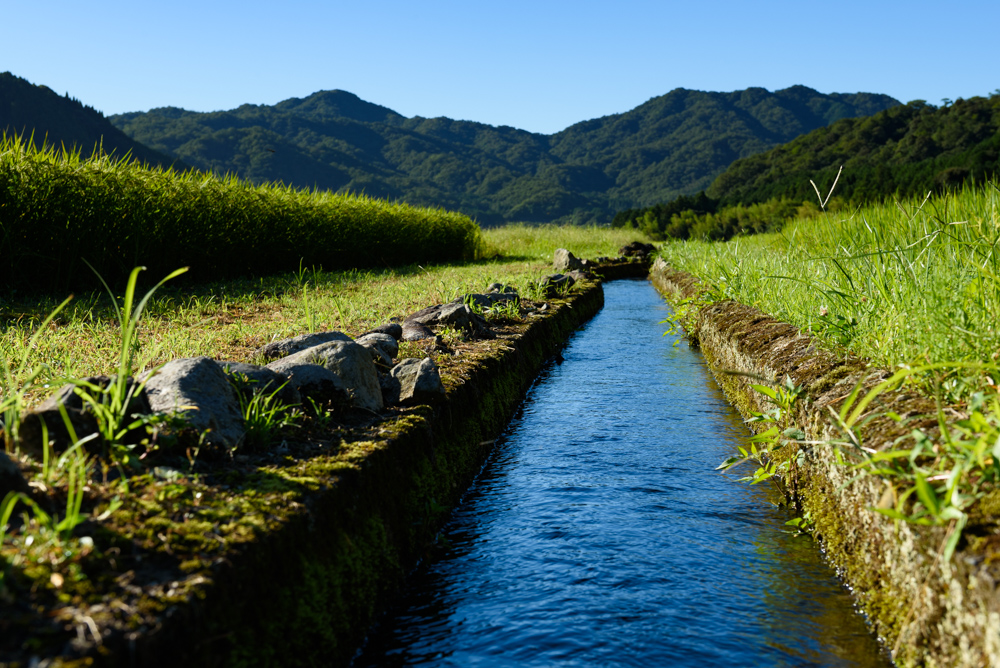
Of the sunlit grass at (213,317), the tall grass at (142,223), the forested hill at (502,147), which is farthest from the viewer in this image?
the forested hill at (502,147)

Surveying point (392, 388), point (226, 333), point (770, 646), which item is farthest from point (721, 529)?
point (226, 333)

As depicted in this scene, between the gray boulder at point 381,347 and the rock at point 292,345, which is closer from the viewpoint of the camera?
the rock at point 292,345

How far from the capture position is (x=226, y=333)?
4.73m

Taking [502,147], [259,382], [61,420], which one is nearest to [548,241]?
[259,382]

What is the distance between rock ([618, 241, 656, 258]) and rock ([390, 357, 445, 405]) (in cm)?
1789

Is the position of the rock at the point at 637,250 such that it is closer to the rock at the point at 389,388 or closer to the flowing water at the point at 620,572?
the flowing water at the point at 620,572

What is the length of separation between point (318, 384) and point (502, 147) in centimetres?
16483

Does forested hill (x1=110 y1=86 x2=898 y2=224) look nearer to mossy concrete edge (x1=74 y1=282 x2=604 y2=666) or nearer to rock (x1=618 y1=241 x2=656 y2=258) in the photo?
rock (x1=618 y1=241 x2=656 y2=258)

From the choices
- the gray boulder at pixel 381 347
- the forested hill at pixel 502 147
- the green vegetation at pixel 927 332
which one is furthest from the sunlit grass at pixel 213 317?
the forested hill at pixel 502 147

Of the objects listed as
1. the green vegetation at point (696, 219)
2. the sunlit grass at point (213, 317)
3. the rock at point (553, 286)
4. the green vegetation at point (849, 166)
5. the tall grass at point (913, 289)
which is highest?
the green vegetation at point (849, 166)

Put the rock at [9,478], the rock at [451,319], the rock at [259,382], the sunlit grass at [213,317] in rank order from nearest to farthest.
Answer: the rock at [9,478] → the rock at [259,382] → the sunlit grass at [213,317] → the rock at [451,319]

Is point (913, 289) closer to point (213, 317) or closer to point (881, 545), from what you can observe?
point (881, 545)

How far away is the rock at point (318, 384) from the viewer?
2.93m

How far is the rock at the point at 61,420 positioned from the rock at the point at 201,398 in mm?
124
